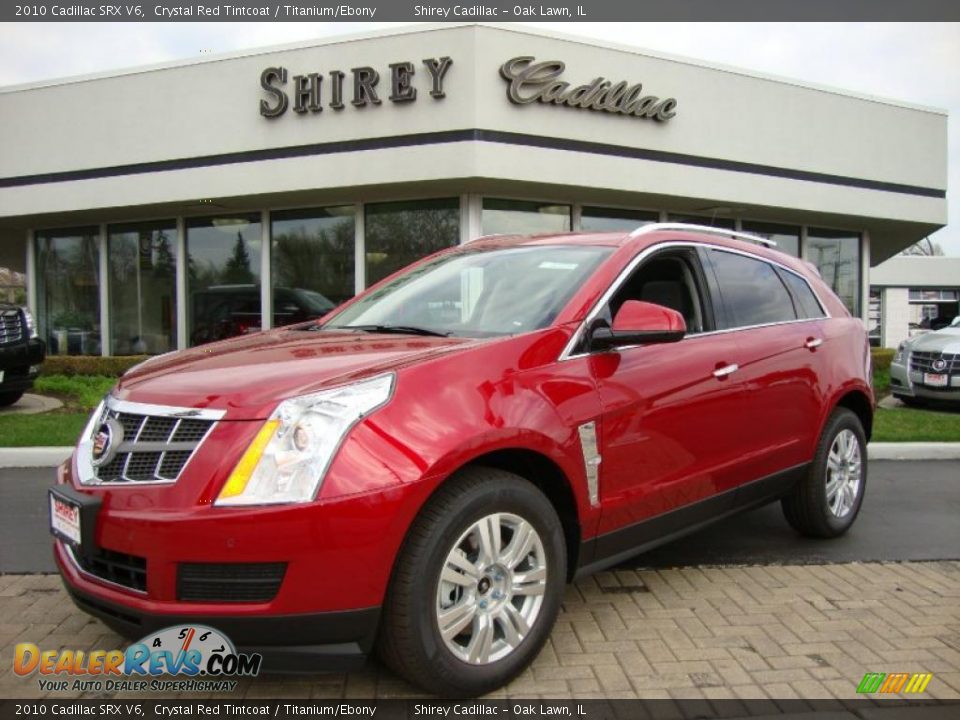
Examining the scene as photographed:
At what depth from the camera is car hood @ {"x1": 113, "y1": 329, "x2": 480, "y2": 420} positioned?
2588mm

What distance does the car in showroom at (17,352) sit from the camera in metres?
9.16

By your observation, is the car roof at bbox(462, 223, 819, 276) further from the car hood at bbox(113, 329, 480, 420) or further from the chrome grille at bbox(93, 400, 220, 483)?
the chrome grille at bbox(93, 400, 220, 483)

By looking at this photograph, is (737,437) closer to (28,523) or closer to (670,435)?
(670,435)

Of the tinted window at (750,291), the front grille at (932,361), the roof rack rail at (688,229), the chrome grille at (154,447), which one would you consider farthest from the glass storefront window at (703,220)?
the chrome grille at (154,447)

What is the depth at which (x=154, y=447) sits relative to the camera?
2596mm

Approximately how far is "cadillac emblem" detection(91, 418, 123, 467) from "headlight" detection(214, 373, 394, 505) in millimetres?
577

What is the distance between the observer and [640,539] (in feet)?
11.3

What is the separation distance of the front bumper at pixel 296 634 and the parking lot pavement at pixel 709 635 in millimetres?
485

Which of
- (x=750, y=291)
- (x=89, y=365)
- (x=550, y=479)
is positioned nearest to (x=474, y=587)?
(x=550, y=479)

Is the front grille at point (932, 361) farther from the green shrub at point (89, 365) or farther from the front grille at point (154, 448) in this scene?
the green shrub at point (89, 365)

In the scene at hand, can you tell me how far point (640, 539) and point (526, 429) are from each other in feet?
3.20

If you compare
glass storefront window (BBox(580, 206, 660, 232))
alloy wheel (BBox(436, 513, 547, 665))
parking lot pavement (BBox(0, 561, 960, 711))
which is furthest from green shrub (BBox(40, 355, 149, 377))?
alloy wheel (BBox(436, 513, 547, 665))

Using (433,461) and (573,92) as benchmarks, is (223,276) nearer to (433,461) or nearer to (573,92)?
(573,92)

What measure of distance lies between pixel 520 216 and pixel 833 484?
31.5 ft
